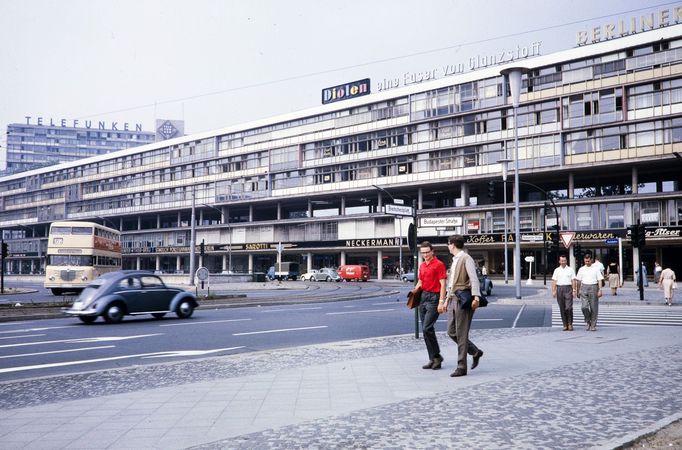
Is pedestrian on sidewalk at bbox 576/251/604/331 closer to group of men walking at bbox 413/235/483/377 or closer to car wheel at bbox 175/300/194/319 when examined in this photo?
group of men walking at bbox 413/235/483/377

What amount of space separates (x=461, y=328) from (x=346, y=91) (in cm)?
6555

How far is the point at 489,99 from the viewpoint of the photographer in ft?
190

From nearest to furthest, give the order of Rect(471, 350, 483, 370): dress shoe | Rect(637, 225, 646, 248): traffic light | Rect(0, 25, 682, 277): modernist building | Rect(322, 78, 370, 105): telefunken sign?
1. Rect(471, 350, 483, 370): dress shoe
2. Rect(637, 225, 646, 248): traffic light
3. Rect(0, 25, 682, 277): modernist building
4. Rect(322, 78, 370, 105): telefunken sign

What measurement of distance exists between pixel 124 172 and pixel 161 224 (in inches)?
398

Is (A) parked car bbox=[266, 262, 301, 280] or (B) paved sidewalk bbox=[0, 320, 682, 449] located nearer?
(B) paved sidewalk bbox=[0, 320, 682, 449]

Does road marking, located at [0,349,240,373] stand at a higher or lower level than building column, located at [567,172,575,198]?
lower

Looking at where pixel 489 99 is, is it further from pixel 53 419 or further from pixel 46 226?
pixel 46 226

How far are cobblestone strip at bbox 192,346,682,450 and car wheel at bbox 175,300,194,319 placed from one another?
1224cm

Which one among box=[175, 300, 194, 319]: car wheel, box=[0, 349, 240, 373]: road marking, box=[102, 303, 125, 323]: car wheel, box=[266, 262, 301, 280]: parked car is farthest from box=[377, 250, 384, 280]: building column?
box=[0, 349, 240, 373]: road marking

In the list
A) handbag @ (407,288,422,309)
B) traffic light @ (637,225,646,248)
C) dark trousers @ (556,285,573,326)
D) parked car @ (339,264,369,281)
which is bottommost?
parked car @ (339,264,369,281)

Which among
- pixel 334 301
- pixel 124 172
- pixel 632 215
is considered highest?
pixel 124 172

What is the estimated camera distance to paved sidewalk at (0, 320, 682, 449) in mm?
4879

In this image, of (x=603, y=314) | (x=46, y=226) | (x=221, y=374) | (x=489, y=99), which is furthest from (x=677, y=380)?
(x=46, y=226)

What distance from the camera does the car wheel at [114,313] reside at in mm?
16312
